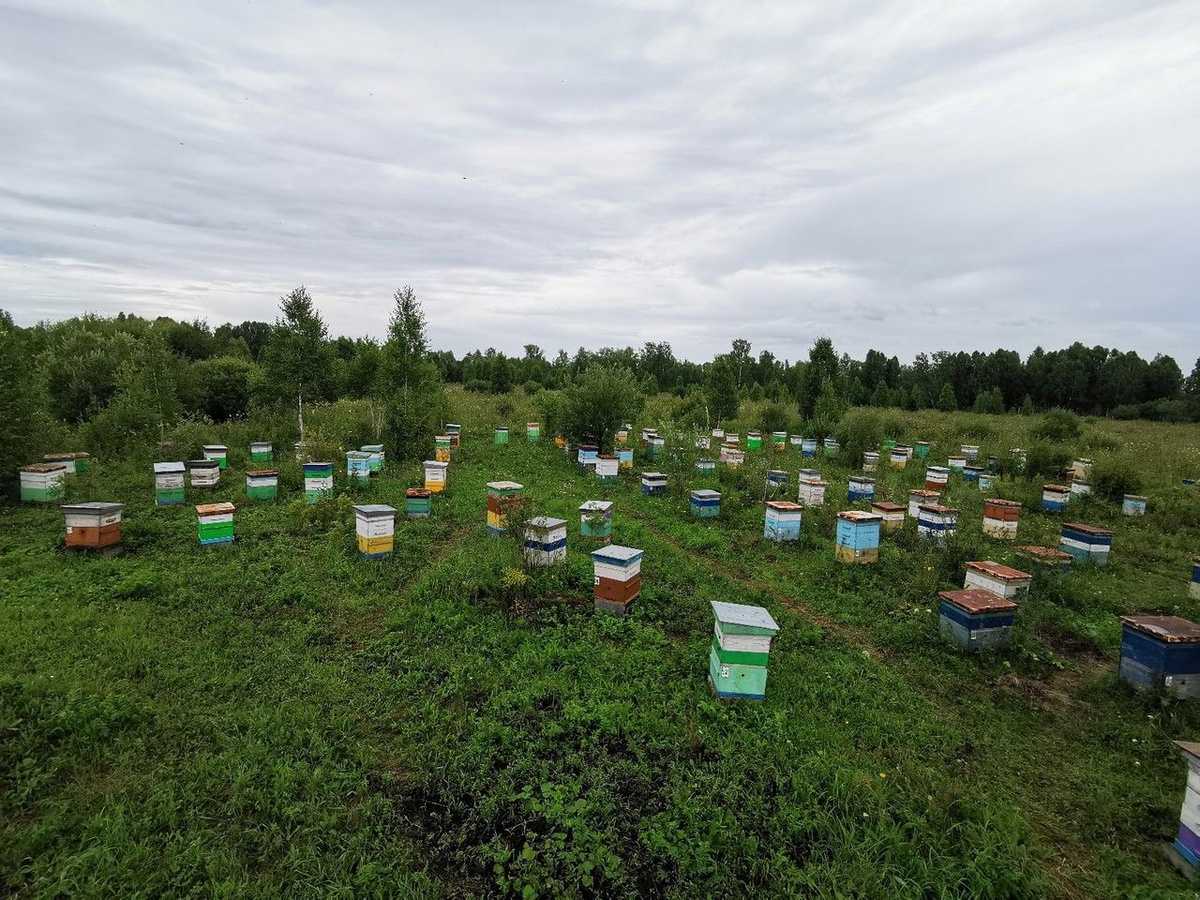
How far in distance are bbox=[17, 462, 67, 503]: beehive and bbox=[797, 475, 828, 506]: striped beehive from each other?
14973 millimetres

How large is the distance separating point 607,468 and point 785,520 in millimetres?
5689

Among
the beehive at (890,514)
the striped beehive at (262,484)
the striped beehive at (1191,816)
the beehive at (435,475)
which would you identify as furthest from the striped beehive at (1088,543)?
the striped beehive at (262,484)

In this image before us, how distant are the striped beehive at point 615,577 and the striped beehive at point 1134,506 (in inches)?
516

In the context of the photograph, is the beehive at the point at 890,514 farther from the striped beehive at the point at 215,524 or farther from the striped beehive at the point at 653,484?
the striped beehive at the point at 215,524

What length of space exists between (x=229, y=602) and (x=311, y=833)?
169 inches

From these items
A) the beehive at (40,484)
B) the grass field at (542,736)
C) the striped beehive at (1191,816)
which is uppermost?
the beehive at (40,484)

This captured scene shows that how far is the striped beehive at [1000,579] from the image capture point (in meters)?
6.99

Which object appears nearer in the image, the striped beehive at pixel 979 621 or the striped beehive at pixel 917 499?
the striped beehive at pixel 979 621

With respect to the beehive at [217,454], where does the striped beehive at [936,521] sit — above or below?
below

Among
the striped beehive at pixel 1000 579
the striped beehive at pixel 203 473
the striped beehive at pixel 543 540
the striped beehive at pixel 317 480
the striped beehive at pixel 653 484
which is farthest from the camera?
the striped beehive at pixel 653 484

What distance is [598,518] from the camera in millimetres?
9203

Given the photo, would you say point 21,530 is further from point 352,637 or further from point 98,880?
point 98,880

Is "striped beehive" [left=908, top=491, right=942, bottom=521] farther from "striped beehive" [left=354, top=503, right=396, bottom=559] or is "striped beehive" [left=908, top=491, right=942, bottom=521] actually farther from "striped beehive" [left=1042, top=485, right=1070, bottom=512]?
"striped beehive" [left=354, top=503, right=396, bottom=559]

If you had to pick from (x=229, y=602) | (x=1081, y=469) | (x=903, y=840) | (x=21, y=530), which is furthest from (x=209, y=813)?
(x=1081, y=469)
